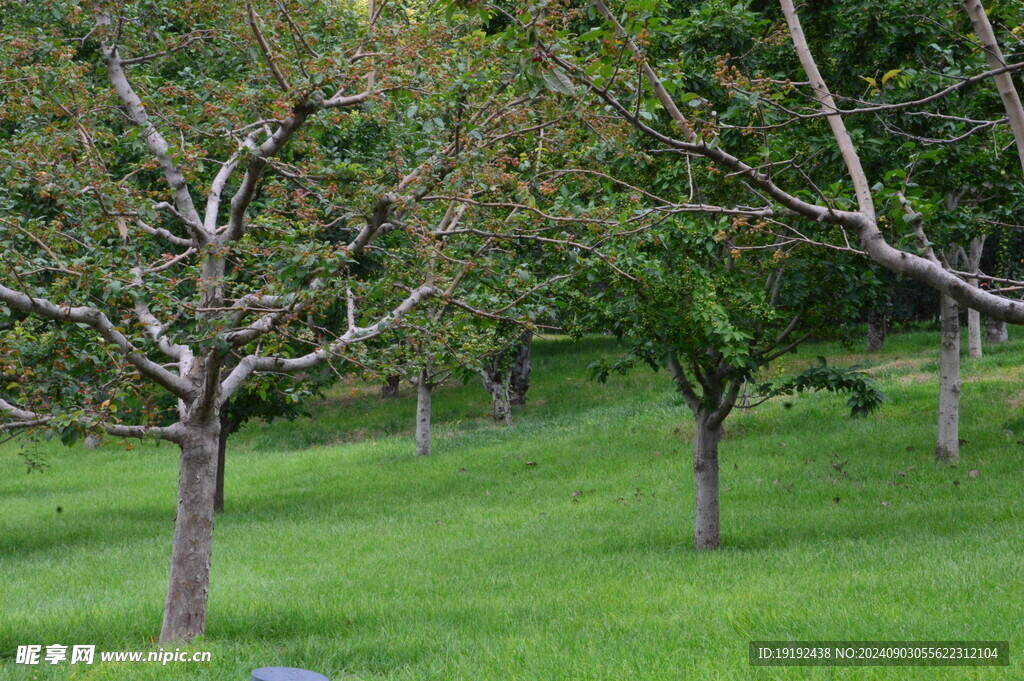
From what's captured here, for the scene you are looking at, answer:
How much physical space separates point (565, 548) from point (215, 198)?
6.22 metres

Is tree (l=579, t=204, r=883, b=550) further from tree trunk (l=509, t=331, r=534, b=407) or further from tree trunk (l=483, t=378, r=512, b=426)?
tree trunk (l=509, t=331, r=534, b=407)

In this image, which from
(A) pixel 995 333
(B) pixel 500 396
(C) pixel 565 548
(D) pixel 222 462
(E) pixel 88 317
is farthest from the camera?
(A) pixel 995 333

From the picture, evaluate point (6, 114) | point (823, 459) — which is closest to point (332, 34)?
point (6, 114)

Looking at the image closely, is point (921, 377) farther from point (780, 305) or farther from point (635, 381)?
point (780, 305)

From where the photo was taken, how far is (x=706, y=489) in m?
11.3

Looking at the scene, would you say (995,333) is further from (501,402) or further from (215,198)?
(215,198)

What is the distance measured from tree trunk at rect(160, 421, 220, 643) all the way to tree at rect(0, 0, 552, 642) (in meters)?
0.01

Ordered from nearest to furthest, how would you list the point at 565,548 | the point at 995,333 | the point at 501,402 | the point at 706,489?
1. the point at 706,489
2. the point at 565,548
3. the point at 501,402
4. the point at 995,333

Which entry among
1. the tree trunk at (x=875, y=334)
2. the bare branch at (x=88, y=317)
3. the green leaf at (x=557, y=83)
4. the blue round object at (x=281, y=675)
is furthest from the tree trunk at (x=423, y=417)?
the green leaf at (x=557, y=83)

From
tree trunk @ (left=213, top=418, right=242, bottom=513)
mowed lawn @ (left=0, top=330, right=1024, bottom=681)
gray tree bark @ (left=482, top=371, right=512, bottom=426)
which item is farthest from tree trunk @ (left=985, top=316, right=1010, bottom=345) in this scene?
tree trunk @ (left=213, top=418, right=242, bottom=513)

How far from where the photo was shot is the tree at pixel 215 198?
6.75 m

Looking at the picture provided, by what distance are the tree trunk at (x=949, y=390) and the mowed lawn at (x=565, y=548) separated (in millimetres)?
458

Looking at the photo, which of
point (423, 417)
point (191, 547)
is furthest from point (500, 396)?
point (191, 547)

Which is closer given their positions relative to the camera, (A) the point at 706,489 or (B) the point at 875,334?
(A) the point at 706,489
